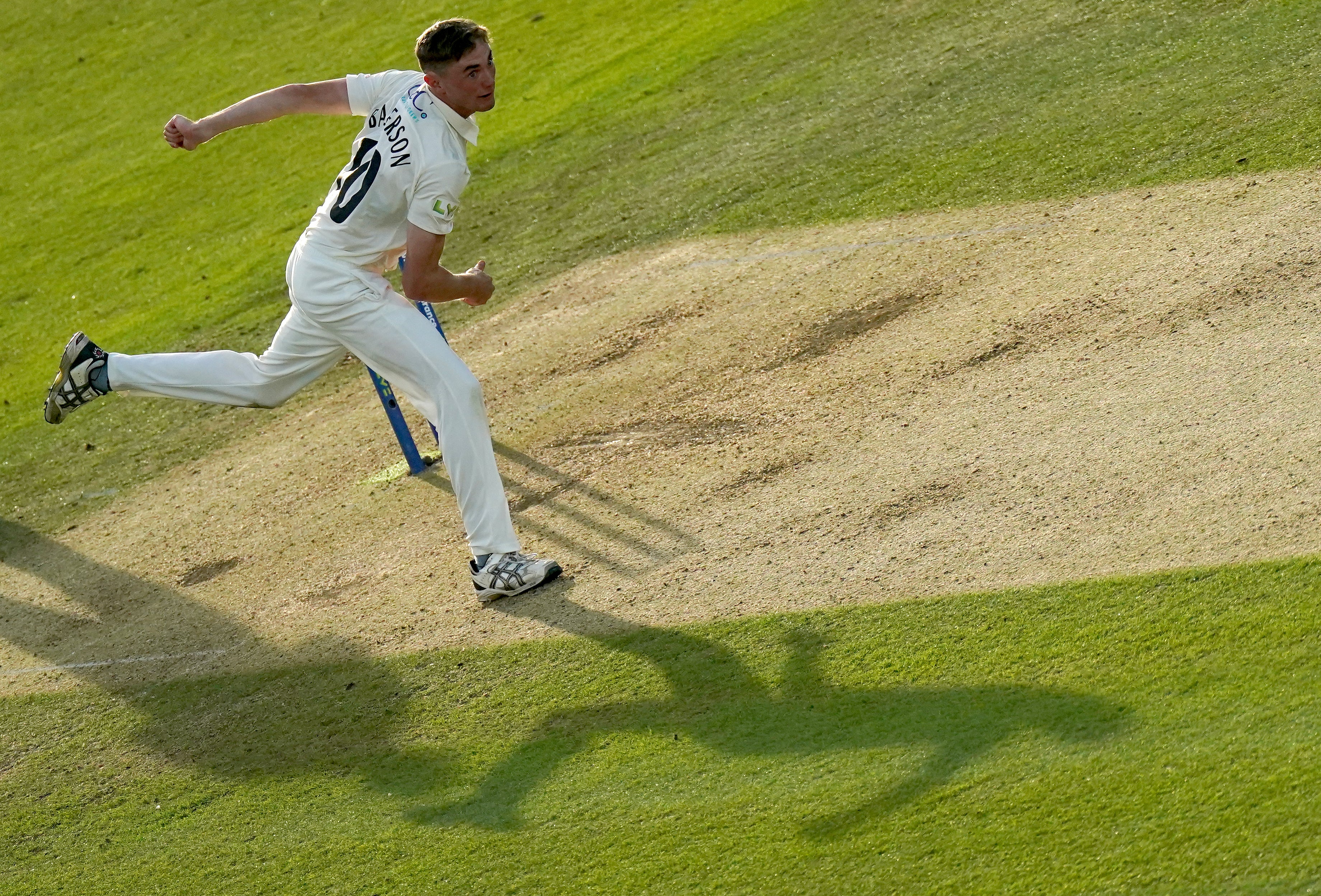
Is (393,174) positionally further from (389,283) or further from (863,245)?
(863,245)

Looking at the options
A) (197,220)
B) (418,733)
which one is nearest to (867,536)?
(418,733)

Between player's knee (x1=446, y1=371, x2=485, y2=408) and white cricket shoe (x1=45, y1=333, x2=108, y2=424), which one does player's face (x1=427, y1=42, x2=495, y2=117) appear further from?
white cricket shoe (x1=45, y1=333, x2=108, y2=424)

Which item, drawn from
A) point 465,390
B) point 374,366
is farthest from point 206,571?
point 465,390

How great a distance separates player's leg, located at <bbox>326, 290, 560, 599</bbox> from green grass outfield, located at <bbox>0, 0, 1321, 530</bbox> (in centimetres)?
304

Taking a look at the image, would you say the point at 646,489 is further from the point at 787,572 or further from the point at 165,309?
the point at 165,309

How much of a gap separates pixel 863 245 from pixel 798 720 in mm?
4381

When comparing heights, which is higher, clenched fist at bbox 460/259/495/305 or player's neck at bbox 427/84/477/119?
player's neck at bbox 427/84/477/119

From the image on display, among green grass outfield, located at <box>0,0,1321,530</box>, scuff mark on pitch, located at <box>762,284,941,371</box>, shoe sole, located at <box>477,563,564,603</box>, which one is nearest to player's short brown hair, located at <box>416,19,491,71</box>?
shoe sole, located at <box>477,563,564,603</box>

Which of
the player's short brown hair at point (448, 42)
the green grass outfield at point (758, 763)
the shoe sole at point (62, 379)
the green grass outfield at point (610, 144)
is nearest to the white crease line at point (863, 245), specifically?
the green grass outfield at point (610, 144)

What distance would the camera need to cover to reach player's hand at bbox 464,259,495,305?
Result: 225 inches

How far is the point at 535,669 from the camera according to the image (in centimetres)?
541

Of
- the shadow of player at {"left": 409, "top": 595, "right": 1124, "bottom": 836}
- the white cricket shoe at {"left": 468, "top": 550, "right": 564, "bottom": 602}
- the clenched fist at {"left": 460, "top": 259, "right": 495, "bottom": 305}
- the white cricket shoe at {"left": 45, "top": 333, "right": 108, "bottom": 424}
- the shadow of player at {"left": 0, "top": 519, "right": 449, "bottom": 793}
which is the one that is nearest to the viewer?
the shadow of player at {"left": 409, "top": 595, "right": 1124, "bottom": 836}

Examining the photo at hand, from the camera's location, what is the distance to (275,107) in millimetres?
6086

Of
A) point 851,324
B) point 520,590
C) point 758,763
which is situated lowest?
point 758,763
